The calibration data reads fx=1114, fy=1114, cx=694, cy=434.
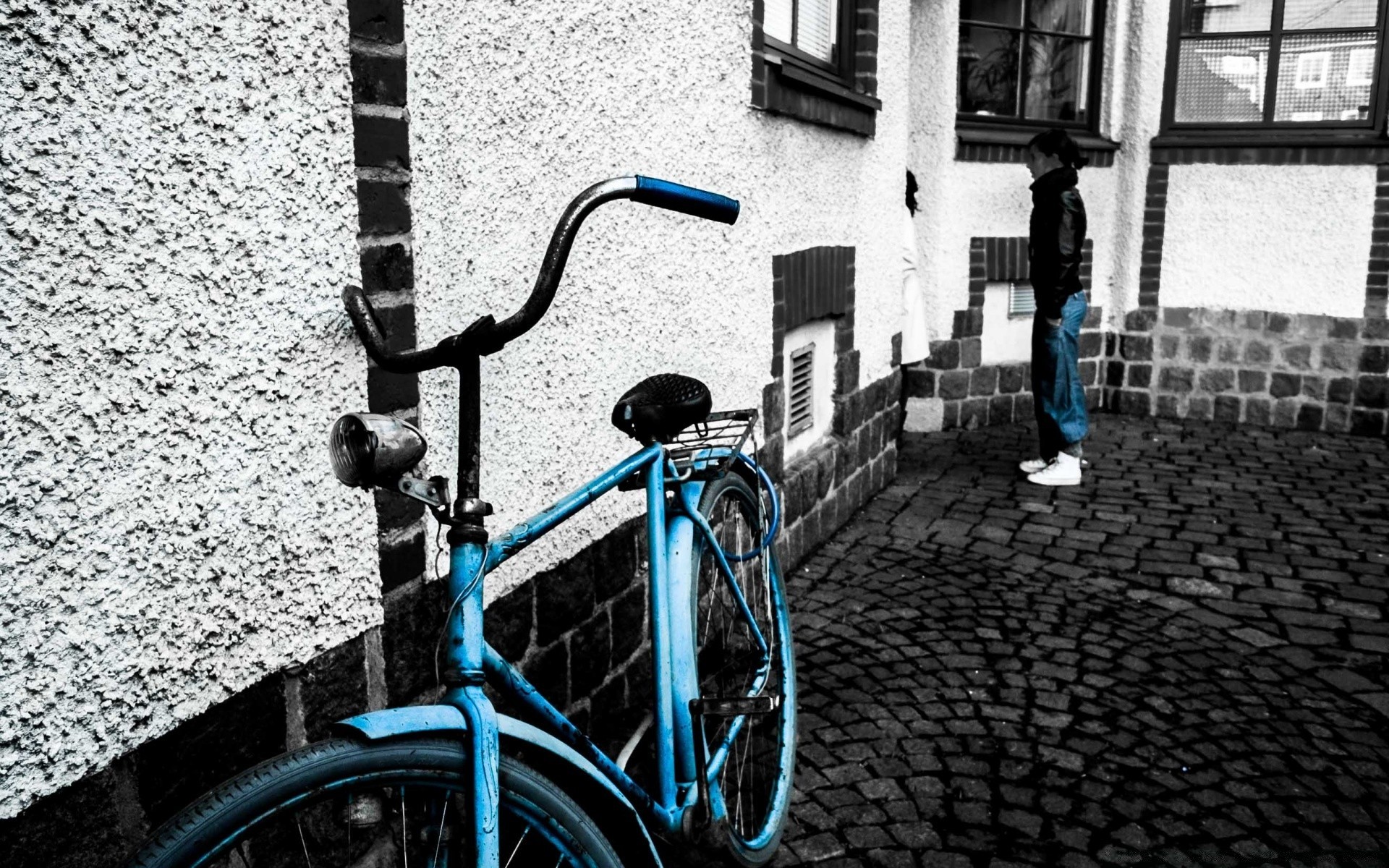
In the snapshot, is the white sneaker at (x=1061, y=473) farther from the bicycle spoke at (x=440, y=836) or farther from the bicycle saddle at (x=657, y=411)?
the bicycle spoke at (x=440, y=836)

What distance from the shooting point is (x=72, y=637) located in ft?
4.76

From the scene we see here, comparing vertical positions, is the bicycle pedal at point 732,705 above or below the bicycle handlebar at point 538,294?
below

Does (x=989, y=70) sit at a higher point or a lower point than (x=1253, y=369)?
higher

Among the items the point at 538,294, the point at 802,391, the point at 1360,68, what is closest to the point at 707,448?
the point at 538,294

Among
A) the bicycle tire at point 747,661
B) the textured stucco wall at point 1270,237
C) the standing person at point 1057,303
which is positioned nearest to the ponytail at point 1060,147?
the standing person at point 1057,303

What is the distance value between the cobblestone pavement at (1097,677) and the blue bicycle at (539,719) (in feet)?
1.82

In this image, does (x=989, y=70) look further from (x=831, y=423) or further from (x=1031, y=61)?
(x=831, y=423)

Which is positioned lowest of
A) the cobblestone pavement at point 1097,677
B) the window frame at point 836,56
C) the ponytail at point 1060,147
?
the cobblestone pavement at point 1097,677

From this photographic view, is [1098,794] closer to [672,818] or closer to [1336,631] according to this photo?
[672,818]

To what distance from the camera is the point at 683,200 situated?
5.81 ft

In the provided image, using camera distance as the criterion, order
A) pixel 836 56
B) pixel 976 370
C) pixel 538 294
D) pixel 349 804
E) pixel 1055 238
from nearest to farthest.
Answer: pixel 349 804 < pixel 538 294 < pixel 836 56 < pixel 1055 238 < pixel 976 370

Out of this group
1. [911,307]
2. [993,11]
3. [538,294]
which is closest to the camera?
[538,294]

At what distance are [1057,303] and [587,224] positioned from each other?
4219 millimetres

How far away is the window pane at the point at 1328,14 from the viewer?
7.91 metres
